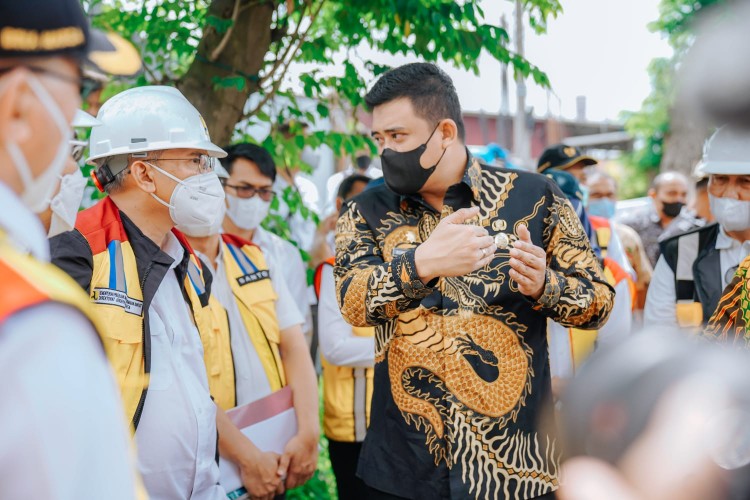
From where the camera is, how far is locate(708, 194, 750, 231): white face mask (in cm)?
404

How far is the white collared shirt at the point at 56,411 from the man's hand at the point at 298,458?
268 centimetres

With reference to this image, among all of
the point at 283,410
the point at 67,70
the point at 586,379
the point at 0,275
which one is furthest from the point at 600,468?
the point at 283,410

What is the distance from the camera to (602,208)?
28.5ft

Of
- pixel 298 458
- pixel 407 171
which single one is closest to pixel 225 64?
pixel 407 171

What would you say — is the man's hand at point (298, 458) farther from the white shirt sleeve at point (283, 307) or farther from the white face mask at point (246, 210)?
the white face mask at point (246, 210)

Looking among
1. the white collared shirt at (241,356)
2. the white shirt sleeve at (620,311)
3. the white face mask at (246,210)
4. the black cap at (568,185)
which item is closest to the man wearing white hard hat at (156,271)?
the white collared shirt at (241,356)

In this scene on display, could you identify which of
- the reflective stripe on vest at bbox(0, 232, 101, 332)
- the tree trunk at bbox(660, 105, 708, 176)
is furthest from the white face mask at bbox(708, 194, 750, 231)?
the reflective stripe on vest at bbox(0, 232, 101, 332)

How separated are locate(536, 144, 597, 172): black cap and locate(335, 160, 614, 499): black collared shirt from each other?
3491 mm

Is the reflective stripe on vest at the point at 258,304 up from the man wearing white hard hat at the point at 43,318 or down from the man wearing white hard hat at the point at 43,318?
down

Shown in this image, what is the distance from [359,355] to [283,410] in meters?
0.76

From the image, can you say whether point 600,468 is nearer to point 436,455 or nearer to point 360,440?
point 436,455

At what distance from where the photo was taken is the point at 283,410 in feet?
12.5

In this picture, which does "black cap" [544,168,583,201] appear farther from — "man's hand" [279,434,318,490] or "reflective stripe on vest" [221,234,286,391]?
"man's hand" [279,434,318,490]

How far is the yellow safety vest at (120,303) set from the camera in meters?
2.60
